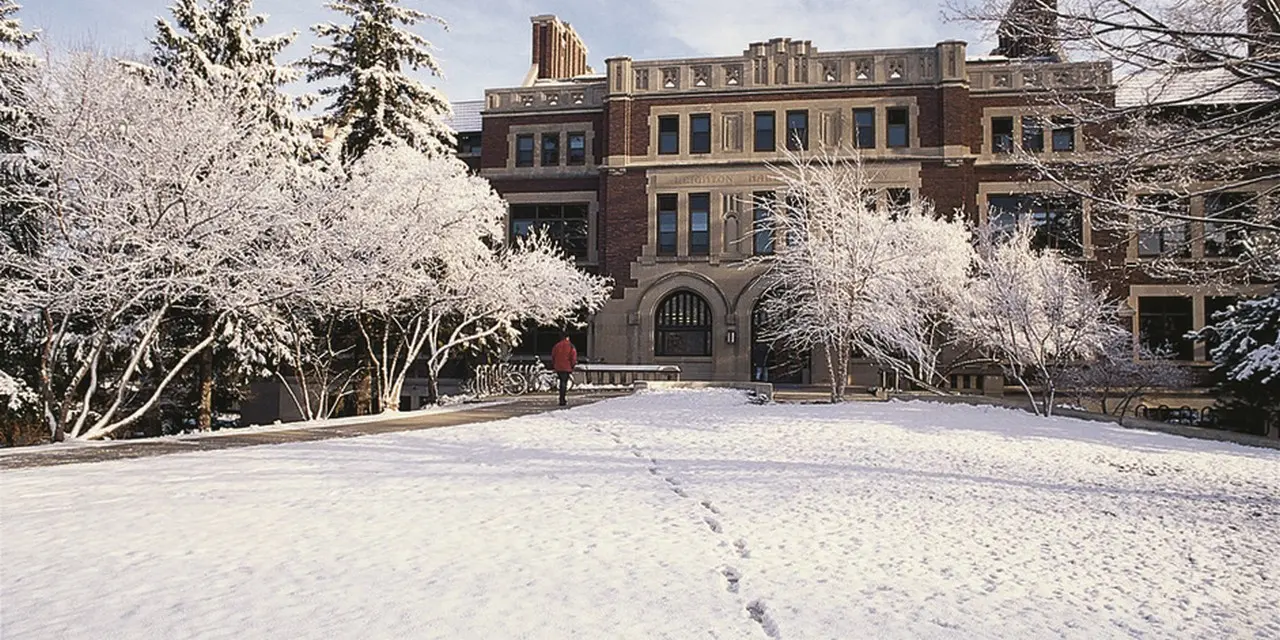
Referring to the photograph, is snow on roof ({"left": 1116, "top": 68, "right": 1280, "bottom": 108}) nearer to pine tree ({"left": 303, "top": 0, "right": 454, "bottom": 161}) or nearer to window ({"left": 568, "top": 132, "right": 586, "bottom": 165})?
pine tree ({"left": 303, "top": 0, "right": 454, "bottom": 161})

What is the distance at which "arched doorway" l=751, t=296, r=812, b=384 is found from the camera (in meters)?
32.7

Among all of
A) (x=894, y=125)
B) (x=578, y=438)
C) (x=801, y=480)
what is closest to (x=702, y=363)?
(x=894, y=125)

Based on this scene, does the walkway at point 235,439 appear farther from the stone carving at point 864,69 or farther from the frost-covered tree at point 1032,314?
the stone carving at point 864,69

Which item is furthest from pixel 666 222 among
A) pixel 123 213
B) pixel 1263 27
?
pixel 1263 27

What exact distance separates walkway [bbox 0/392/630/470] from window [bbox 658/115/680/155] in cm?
1698

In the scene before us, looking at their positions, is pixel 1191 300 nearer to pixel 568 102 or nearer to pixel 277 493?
pixel 568 102

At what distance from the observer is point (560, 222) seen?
35.4m

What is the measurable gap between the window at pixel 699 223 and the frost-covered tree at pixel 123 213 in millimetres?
19186

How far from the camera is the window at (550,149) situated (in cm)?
3547

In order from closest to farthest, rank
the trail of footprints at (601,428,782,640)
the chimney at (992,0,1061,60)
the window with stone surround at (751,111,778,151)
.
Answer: the trail of footprints at (601,428,782,640) < the chimney at (992,0,1061,60) < the window with stone surround at (751,111,778,151)

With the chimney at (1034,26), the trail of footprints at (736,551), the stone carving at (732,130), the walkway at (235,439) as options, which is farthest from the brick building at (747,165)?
the trail of footprints at (736,551)

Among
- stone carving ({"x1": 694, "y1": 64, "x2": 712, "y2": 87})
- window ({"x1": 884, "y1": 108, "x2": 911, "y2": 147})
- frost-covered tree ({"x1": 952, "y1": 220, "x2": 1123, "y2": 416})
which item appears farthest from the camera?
stone carving ({"x1": 694, "y1": 64, "x2": 712, "y2": 87})

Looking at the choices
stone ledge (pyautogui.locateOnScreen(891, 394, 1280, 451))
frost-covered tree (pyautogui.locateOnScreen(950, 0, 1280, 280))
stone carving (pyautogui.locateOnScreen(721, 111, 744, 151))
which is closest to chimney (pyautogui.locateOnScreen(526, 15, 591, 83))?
stone carving (pyautogui.locateOnScreen(721, 111, 744, 151))

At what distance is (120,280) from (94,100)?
9.78 ft
